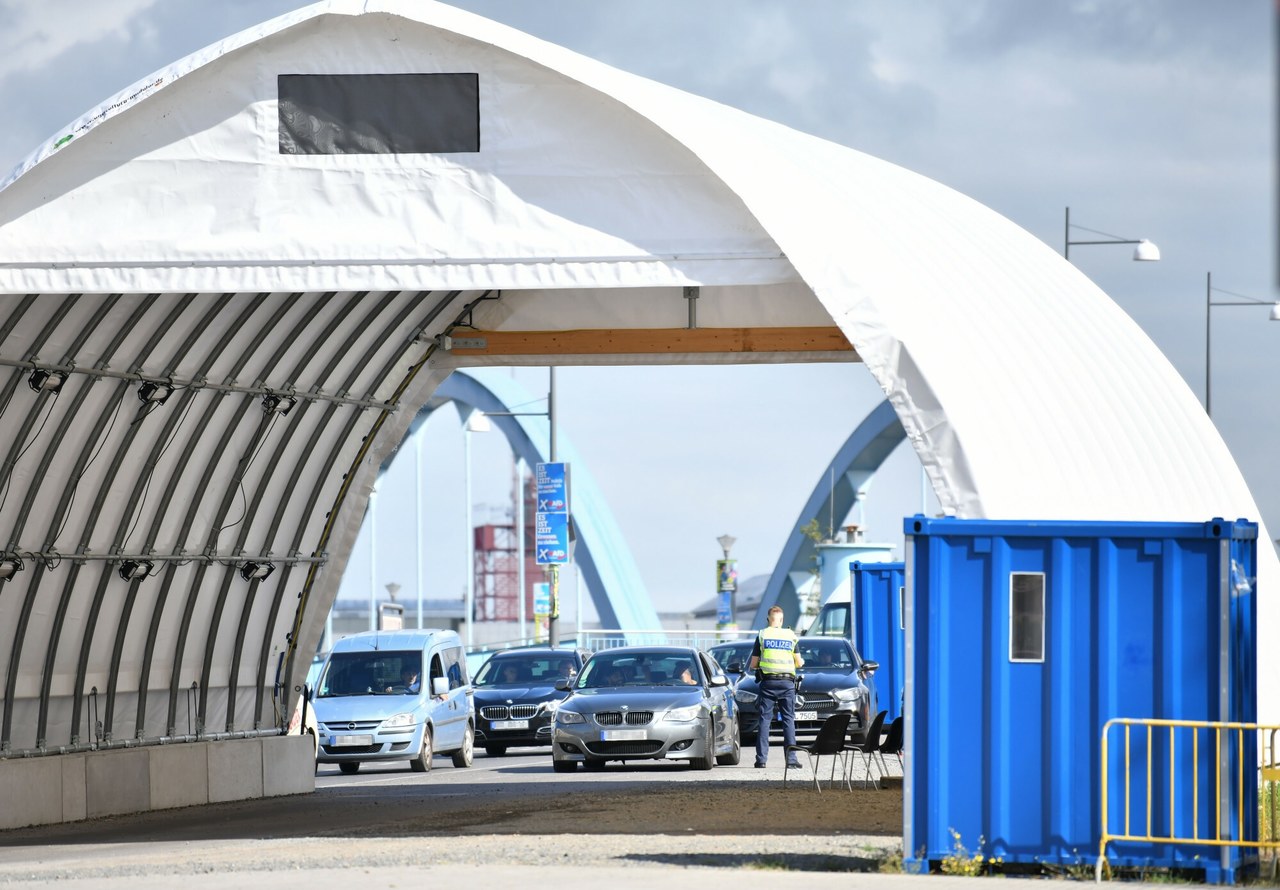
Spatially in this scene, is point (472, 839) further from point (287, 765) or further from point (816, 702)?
point (816, 702)

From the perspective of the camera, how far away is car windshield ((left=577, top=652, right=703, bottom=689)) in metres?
24.9

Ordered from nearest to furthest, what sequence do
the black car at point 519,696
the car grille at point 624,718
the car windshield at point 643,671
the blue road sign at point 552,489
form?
1. the car grille at point 624,718
2. the car windshield at point 643,671
3. the black car at point 519,696
4. the blue road sign at point 552,489

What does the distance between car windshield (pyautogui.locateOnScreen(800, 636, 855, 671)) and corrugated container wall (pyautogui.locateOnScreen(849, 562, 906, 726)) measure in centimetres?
376

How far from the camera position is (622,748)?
2384 centimetres

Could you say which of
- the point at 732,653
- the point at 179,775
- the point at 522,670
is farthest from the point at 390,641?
the point at 179,775

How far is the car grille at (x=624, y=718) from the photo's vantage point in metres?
23.9

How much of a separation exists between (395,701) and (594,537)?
110 ft

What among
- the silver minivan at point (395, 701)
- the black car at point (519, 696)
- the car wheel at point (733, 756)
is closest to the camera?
the car wheel at point (733, 756)

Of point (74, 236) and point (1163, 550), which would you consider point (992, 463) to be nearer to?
point (1163, 550)

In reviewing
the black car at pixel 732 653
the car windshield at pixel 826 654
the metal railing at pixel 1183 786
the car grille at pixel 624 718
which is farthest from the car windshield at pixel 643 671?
the metal railing at pixel 1183 786

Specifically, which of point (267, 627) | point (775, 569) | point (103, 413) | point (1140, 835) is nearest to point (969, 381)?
point (1140, 835)

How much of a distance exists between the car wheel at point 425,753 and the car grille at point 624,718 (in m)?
3.34

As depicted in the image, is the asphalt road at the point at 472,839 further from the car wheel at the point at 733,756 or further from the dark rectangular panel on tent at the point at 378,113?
the dark rectangular panel on tent at the point at 378,113

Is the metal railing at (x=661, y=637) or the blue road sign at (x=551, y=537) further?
the metal railing at (x=661, y=637)
